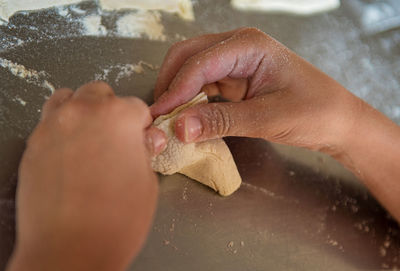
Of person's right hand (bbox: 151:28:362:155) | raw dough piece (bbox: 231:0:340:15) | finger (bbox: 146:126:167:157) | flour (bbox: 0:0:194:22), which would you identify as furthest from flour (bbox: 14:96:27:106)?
raw dough piece (bbox: 231:0:340:15)

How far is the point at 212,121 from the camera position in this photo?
845 millimetres

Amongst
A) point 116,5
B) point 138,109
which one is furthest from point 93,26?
point 138,109

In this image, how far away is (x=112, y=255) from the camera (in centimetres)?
51

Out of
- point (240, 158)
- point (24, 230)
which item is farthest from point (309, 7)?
point (24, 230)

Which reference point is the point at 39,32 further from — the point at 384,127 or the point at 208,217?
the point at 384,127

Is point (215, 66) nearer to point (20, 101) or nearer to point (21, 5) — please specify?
point (20, 101)

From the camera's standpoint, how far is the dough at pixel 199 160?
855 millimetres

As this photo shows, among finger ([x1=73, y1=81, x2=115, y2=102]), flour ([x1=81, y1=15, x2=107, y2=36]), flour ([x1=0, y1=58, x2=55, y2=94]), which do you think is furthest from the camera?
flour ([x1=81, y1=15, x2=107, y2=36])

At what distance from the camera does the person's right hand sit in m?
Answer: 0.87

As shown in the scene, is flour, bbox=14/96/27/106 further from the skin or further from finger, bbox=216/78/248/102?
finger, bbox=216/78/248/102

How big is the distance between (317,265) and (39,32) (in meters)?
1.12

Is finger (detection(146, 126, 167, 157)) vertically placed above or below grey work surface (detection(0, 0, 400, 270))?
above

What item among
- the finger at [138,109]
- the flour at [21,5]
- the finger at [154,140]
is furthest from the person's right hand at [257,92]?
the flour at [21,5]

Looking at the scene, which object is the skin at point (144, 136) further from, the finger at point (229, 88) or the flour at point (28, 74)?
the flour at point (28, 74)
